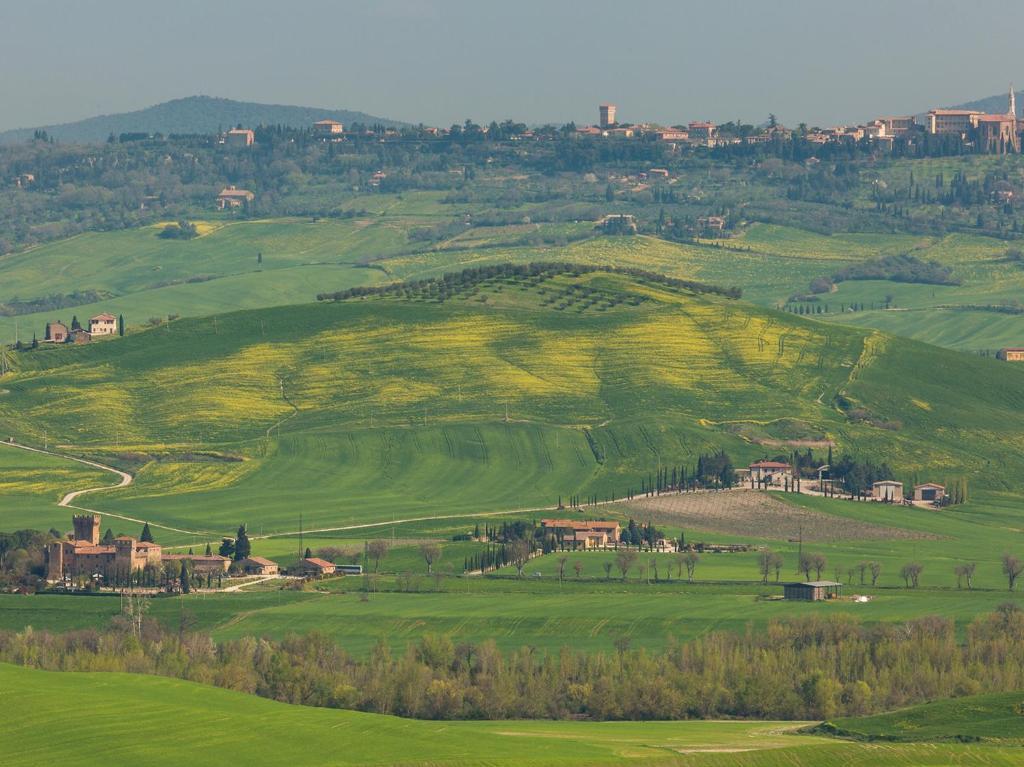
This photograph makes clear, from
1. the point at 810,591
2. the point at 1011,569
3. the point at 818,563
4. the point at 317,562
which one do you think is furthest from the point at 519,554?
the point at 1011,569

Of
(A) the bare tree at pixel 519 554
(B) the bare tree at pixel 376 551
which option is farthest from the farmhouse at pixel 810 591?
(B) the bare tree at pixel 376 551

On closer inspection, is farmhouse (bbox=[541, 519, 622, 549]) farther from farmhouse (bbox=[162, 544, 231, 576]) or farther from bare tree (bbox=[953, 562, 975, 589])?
bare tree (bbox=[953, 562, 975, 589])

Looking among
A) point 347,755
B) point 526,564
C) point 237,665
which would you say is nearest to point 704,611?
point 526,564

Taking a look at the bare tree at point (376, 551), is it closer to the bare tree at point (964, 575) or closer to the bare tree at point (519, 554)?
the bare tree at point (519, 554)

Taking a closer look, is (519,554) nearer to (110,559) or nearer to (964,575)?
(110,559)

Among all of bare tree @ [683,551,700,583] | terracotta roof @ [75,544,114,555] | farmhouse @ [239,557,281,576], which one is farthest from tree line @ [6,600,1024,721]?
terracotta roof @ [75,544,114,555]
